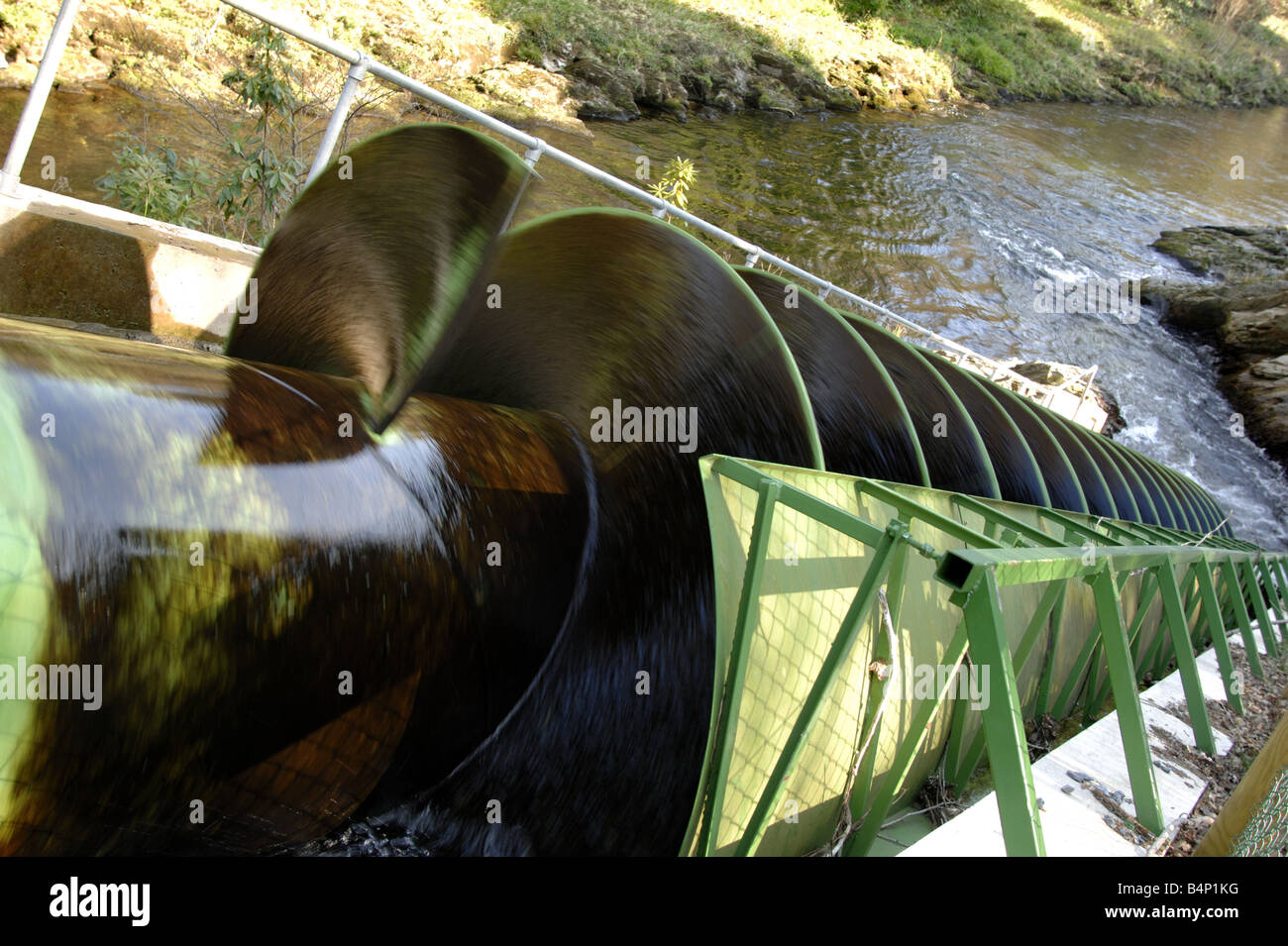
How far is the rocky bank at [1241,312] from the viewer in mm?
17266

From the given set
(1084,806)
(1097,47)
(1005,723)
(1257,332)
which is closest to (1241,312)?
(1257,332)

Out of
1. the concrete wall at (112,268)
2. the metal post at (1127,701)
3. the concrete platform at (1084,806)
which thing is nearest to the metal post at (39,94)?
the concrete wall at (112,268)

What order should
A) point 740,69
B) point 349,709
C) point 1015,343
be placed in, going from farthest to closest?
1. point 740,69
2. point 1015,343
3. point 349,709

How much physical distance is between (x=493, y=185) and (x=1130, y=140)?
111 feet

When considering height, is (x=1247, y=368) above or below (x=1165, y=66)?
below

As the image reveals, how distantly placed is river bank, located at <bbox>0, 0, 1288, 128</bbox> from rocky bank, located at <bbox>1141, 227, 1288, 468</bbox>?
931cm

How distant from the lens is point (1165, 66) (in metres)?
40.3

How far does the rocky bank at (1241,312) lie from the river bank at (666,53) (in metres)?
9.31

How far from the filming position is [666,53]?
2041 cm

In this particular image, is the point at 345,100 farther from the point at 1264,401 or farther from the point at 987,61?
the point at 987,61

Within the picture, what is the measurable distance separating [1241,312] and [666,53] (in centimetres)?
1383
